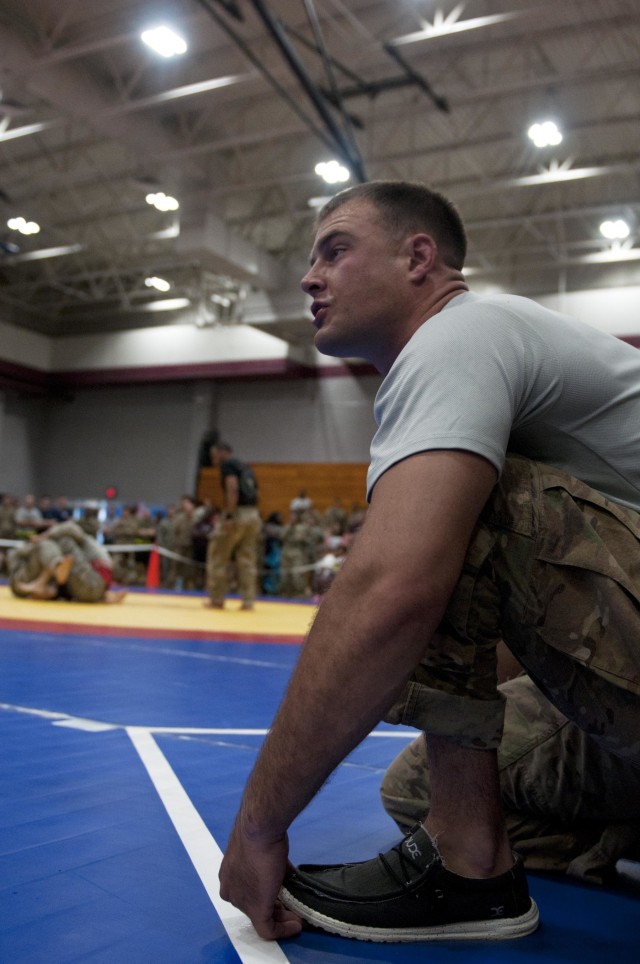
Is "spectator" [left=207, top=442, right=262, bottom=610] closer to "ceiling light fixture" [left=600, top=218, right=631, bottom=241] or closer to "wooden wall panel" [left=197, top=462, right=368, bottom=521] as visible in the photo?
"ceiling light fixture" [left=600, top=218, right=631, bottom=241]

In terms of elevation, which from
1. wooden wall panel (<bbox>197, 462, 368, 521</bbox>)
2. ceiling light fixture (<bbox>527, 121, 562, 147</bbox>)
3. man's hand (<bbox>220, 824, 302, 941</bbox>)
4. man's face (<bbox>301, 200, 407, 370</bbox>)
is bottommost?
man's hand (<bbox>220, 824, 302, 941</bbox>)

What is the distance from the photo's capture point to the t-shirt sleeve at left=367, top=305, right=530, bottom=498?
1.10 meters

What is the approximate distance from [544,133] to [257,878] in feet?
37.5

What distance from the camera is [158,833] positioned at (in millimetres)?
1639

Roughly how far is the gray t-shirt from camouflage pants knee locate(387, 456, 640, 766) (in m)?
0.08

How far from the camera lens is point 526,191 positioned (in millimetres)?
14453

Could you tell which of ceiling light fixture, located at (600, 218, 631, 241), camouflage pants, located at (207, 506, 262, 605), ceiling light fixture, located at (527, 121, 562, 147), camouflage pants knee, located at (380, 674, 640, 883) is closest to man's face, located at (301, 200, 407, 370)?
camouflage pants knee, located at (380, 674, 640, 883)

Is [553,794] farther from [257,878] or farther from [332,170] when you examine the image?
[332,170]

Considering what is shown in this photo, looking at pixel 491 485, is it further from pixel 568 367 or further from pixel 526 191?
pixel 526 191

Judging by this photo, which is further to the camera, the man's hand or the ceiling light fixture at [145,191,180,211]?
the ceiling light fixture at [145,191,180,211]

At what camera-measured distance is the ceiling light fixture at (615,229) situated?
13.7m

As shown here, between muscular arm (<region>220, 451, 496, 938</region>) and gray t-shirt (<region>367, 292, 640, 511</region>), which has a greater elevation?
gray t-shirt (<region>367, 292, 640, 511</region>)

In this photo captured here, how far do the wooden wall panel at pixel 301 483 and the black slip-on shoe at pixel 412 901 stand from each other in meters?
16.9

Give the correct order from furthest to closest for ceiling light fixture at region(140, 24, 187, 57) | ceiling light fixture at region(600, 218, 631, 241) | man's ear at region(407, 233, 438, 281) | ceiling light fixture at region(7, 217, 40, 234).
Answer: ceiling light fixture at region(7, 217, 40, 234), ceiling light fixture at region(600, 218, 631, 241), ceiling light fixture at region(140, 24, 187, 57), man's ear at region(407, 233, 438, 281)
